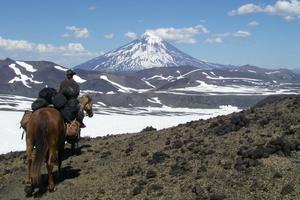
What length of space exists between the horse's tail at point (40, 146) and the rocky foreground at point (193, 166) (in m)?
1.41

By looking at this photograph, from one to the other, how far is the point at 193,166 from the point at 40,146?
5759 millimetres

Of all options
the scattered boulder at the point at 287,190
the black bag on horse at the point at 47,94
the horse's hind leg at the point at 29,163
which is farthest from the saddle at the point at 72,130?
the scattered boulder at the point at 287,190

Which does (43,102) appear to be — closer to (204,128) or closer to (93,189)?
(93,189)

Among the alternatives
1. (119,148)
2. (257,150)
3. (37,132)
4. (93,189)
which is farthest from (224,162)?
(119,148)

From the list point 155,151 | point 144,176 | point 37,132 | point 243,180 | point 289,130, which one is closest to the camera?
point 243,180

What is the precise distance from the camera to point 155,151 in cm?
2344

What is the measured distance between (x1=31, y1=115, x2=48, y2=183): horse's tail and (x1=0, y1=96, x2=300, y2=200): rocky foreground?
1.41 m

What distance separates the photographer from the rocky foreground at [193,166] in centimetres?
1617

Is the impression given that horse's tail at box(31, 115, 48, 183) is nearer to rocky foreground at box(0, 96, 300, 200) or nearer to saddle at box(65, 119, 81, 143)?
rocky foreground at box(0, 96, 300, 200)

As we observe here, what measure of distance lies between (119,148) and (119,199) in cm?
A: 875

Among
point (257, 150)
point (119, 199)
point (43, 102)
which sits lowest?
point (119, 199)

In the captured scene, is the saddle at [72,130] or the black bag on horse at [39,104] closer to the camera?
the black bag on horse at [39,104]

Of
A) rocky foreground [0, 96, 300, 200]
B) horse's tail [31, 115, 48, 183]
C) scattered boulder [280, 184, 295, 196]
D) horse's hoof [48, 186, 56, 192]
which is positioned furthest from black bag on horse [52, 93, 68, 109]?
scattered boulder [280, 184, 295, 196]

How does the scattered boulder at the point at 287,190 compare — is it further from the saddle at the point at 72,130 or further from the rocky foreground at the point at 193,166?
the saddle at the point at 72,130
